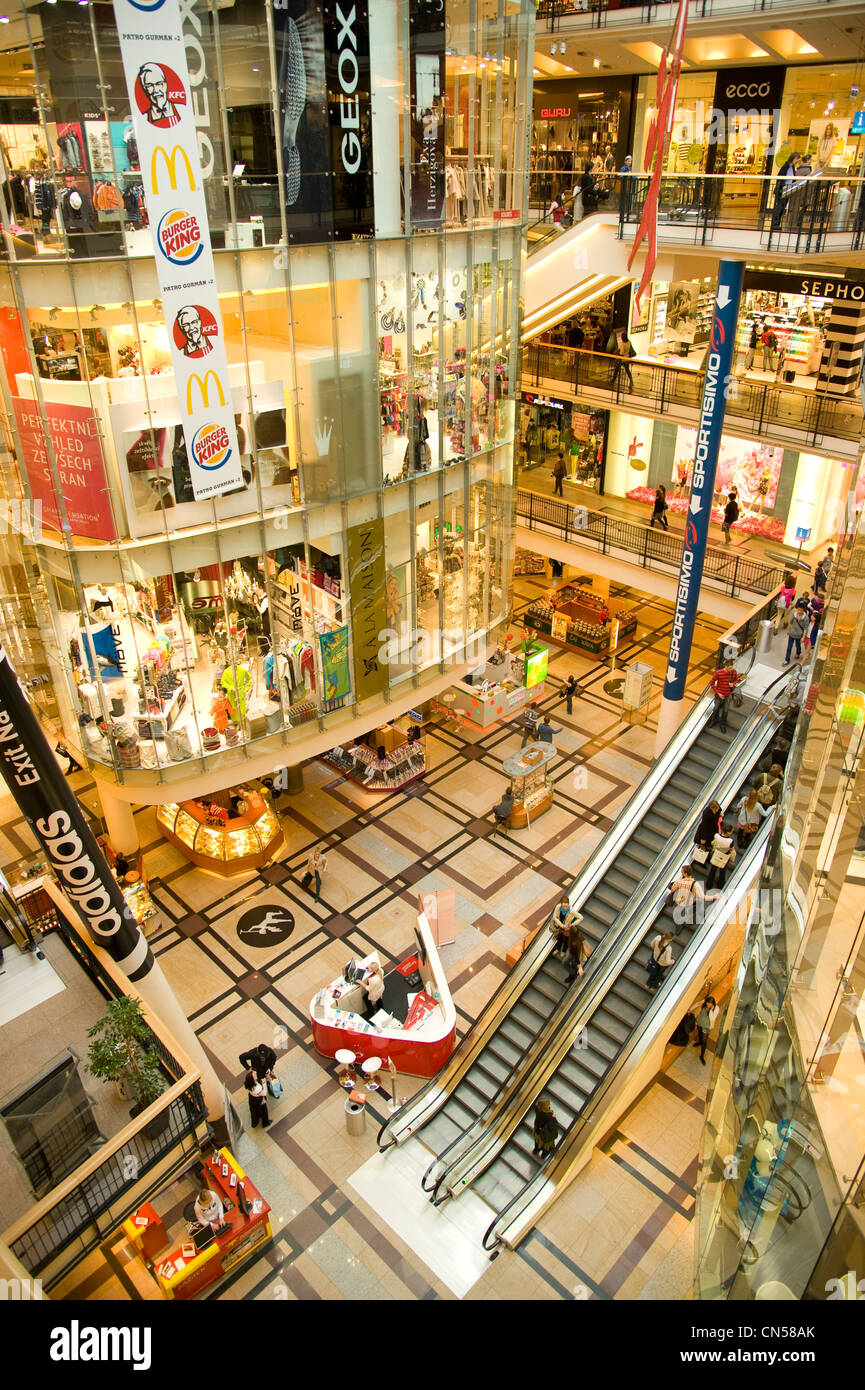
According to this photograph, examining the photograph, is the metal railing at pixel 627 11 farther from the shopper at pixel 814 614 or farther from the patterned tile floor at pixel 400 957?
the patterned tile floor at pixel 400 957

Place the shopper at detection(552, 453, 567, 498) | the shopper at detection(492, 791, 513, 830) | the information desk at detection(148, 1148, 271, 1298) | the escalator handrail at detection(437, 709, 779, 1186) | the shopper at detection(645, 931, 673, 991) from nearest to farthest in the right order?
the information desk at detection(148, 1148, 271, 1298) → the escalator handrail at detection(437, 709, 779, 1186) → the shopper at detection(645, 931, 673, 991) → the shopper at detection(492, 791, 513, 830) → the shopper at detection(552, 453, 567, 498)

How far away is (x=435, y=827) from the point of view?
1867 cm

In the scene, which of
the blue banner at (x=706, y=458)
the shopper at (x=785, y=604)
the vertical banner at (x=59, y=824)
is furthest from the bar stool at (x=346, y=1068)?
the shopper at (x=785, y=604)

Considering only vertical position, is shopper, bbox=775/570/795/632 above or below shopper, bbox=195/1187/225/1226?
above

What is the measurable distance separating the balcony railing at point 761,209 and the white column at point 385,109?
18.0 ft

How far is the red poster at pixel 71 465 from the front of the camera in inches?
468

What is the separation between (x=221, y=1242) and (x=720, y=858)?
833 centimetres

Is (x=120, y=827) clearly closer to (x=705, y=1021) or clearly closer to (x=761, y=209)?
(x=705, y=1021)

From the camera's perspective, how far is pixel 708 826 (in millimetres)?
14891

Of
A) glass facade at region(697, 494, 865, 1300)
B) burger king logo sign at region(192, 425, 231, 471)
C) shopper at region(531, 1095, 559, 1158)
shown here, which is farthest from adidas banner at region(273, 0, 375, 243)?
shopper at region(531, 1095, 559, 1158)

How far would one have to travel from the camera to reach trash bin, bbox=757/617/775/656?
18047mm

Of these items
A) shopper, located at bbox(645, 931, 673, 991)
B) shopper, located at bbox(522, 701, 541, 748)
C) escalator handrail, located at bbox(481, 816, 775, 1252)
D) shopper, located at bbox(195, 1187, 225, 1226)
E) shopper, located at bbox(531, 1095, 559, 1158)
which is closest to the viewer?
shopper, located at bbox(195, 1187, 225, 1226)

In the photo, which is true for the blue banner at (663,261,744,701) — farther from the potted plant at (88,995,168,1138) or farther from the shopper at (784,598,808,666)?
the potted plant at (88,995,168,1138)

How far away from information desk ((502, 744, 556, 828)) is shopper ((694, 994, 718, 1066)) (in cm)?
531
